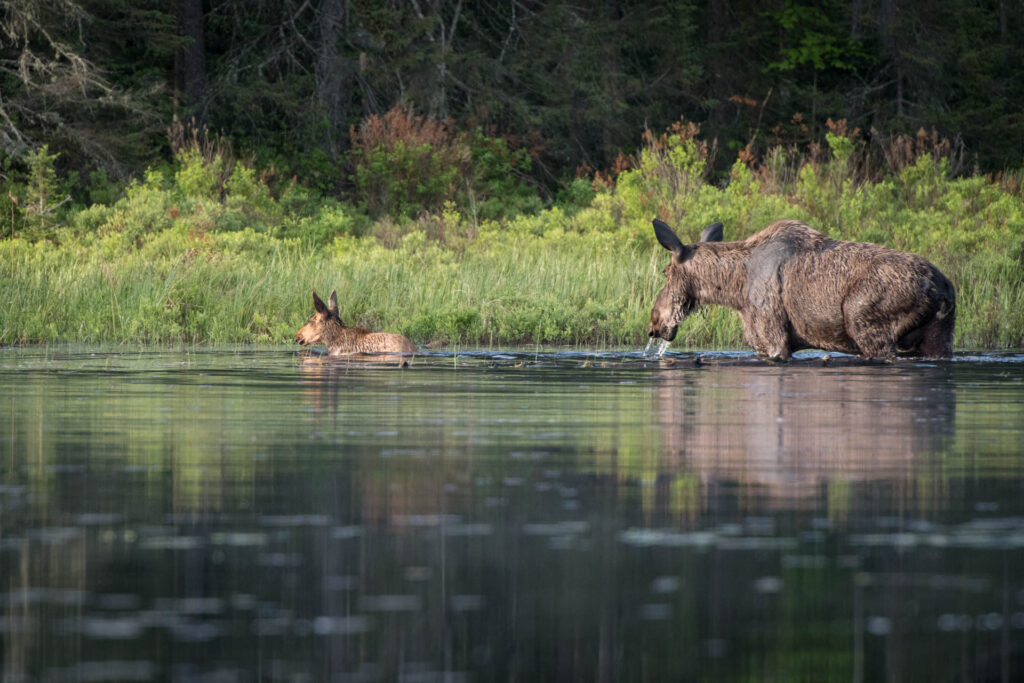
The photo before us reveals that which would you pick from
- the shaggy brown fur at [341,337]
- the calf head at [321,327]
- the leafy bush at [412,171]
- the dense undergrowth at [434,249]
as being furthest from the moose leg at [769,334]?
the leafy bush at [412,171]

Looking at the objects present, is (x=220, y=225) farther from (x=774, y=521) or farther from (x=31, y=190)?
(x=774, y=521)

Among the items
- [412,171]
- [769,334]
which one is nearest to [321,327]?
[769,334]

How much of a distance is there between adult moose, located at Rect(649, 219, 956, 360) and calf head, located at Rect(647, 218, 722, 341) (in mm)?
50

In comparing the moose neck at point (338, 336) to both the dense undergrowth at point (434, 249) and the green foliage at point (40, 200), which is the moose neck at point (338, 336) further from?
the green foliage at point (40, 200)

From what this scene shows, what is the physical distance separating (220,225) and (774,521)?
21.6 metres

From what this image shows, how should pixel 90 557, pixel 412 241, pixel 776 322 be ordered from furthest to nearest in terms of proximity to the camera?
pixel 412 241
pixel 776 322
pixel 90 557

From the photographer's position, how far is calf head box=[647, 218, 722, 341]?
16.9 metres

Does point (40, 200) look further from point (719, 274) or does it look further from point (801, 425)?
point (801, 425)

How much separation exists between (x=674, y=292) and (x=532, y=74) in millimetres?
24577

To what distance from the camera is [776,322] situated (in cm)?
1605

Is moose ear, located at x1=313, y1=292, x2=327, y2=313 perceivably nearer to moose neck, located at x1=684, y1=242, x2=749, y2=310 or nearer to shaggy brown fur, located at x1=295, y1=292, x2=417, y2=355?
shaggy brown fur, located at x1=295, y1=292, x2=417, y2=355

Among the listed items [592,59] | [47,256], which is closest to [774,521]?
[47,256]

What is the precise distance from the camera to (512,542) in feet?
19.9

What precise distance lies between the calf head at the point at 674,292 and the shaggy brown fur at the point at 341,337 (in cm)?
258
